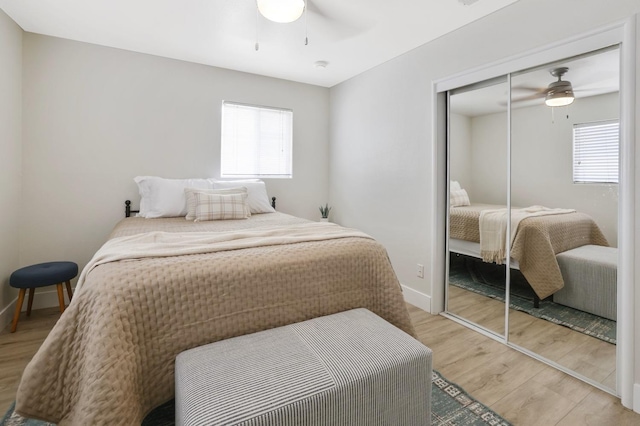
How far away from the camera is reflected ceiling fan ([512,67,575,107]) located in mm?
1928

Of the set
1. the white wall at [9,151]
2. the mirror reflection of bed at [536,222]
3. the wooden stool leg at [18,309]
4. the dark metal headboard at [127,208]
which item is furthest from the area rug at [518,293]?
the white wall at [9,151]

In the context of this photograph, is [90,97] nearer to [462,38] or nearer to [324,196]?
[324,196]

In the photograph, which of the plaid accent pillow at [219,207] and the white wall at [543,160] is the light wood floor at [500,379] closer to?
the white wall at [543,160]

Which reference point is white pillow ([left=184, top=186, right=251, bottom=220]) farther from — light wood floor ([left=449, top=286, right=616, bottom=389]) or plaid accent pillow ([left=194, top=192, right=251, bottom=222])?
light wood floor ([left=449, top=286, right=616, bottom=389])

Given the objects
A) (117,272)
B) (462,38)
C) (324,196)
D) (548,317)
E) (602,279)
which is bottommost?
(548,317)

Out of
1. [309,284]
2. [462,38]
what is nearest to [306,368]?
[309,284]

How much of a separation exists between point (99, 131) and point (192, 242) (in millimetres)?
2098

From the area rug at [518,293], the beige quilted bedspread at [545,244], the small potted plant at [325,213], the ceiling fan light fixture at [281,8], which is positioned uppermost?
the ceiling fan light fixture at [281,8]

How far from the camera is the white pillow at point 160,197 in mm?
2838

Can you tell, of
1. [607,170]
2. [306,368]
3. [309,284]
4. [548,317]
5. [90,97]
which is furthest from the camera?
[90,97]

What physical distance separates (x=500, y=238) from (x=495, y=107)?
3.24ft

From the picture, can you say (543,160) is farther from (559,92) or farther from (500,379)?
(500,379)

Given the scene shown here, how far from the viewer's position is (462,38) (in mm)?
2469

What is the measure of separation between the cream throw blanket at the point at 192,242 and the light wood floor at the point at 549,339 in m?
1.40
